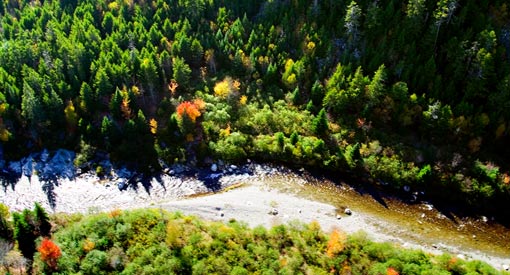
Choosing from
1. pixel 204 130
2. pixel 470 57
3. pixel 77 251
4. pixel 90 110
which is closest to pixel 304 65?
pixel 204 130

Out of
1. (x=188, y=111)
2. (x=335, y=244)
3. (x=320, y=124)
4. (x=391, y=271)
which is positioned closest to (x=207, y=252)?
(x=335, y=244)

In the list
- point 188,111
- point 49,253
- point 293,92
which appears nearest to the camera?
point 49,253

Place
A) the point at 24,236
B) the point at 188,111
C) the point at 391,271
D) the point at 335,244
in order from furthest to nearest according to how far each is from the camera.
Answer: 1. the point at 188,111
2. the point at 24,236
3. the point at 335,244
4. the point at 391,271

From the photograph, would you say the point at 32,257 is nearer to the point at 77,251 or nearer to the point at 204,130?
the point at 77,251

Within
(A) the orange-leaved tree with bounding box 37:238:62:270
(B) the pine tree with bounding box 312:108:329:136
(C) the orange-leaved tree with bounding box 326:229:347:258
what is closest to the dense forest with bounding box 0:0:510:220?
(B) the pine tree with bounding box 312:108:329:136

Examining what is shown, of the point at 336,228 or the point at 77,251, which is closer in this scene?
the point at 77,251

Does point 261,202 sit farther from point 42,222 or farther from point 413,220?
point 42,222
